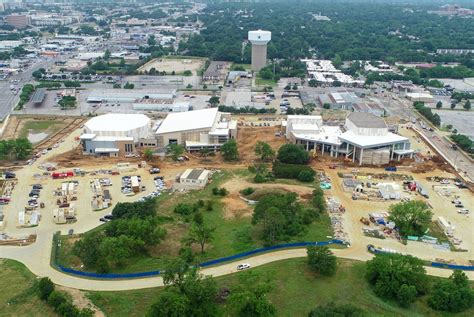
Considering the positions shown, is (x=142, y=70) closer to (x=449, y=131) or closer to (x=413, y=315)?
(x=449, y=131)

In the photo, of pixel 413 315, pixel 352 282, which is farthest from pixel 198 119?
pixel 413 315

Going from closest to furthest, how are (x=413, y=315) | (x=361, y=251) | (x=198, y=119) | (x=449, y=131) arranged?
(x=413, y=315), (x=361, y=251), (x=198, y=119), (x=449, y=131)

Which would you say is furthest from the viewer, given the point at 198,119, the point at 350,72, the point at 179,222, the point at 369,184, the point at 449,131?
→ the point at 350,72

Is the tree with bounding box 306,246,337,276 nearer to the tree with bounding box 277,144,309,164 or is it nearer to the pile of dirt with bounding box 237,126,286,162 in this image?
the tree with bounding box 277,144,309,164

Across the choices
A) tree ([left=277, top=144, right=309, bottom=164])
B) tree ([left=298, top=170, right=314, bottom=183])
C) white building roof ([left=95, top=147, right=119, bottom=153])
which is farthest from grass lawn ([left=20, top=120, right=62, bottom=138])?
tree ([left=298, top=170, right=314, bottom=183])

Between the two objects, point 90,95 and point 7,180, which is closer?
point 7,180

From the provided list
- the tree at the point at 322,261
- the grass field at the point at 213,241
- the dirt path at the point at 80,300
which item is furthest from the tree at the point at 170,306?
the tree at the point at 322,261
